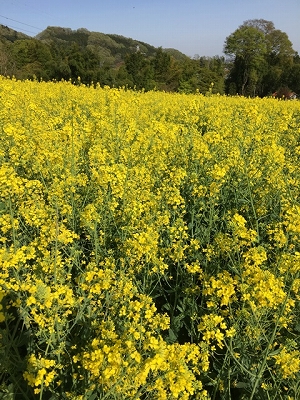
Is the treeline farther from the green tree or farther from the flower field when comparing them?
the flower field

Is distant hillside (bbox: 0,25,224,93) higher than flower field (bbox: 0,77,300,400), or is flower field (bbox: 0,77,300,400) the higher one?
distant hillside (bbox: 0,25,224,93)

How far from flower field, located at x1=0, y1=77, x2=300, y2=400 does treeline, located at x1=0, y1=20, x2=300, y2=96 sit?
11.4 meters

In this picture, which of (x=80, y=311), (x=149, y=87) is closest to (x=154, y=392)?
(x=80, y=311)

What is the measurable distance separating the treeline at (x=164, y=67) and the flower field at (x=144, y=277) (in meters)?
11.4

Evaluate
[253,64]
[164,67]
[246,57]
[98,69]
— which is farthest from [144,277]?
[246,57]

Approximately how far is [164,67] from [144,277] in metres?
28.3

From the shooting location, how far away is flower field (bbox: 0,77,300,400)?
4.90 feet

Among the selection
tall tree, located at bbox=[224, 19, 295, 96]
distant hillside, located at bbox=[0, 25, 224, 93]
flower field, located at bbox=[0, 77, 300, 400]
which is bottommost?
flower field, located at bbox=[0, 77, 300, 400]

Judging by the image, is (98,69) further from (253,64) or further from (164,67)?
(253,64)

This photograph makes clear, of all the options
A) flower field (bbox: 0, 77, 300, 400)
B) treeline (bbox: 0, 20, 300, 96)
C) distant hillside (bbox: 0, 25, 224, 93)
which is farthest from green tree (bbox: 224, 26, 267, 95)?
flower field (bbox: 0, 77, 300, 400)

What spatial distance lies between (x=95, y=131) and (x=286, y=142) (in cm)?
329

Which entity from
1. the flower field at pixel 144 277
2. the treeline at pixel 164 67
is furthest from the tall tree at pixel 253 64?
the flower field at pixel 144 277

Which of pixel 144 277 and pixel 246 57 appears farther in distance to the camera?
pixel 246 57

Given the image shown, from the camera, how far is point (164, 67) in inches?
1109
